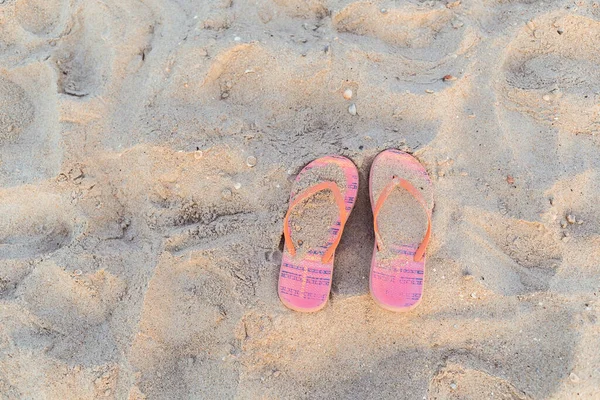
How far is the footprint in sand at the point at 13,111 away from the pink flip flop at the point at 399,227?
177 centimetres

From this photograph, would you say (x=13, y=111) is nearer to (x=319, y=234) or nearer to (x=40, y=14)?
(x=40, y=14)

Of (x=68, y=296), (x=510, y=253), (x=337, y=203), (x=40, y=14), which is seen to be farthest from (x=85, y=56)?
(x=510, y=253)

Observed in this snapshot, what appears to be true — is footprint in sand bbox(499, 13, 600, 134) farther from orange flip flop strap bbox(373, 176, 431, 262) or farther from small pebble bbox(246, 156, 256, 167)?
small pebble bbox(246, 156, 256, 167)

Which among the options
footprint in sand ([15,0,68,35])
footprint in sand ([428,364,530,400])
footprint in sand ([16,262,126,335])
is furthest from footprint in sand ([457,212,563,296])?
footprint in sand ([15,0,68,35])

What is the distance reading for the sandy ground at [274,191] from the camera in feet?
6.52

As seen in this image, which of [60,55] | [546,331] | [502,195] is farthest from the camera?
[60,55]

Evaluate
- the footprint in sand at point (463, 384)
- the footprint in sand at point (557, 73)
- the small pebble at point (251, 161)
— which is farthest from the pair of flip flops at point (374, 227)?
the footprint in sand at point (557, 73)

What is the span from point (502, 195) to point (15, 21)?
264 centimetres

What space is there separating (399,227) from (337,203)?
33 centimetres

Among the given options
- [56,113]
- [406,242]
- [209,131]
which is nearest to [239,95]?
[209,131]

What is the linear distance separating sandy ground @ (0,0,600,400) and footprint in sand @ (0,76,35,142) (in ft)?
0.03

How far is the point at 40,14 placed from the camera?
7.66 ft

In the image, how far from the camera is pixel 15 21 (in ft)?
7.57

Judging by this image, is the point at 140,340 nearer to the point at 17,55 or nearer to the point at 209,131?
the point at 209,131
